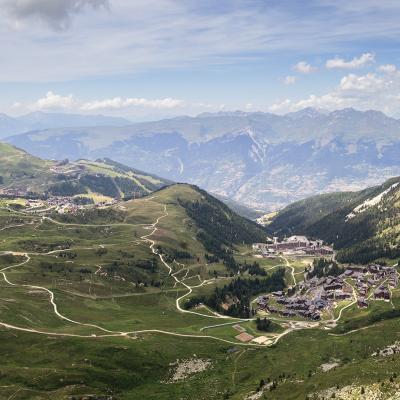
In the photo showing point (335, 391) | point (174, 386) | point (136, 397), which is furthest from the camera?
point (174, 386)

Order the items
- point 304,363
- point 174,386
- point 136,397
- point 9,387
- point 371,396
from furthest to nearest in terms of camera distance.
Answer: point 304,363
point 174,386
point 136,397
point 9,387
point 371,396

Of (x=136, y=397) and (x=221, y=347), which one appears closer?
(x=136, y=397)

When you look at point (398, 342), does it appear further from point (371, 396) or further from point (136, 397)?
point (136, 397)

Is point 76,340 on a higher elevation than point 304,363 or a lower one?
higher

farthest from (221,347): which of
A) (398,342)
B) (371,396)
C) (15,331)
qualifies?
(371,396)

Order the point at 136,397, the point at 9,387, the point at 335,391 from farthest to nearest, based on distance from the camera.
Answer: the point at 136,397 → the point at 9,387 → the point at 335,391

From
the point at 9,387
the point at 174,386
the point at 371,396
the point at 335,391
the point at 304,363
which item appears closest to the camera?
the point at 371,396

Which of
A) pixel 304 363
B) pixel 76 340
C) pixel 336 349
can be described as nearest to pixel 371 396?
pixel 304 363

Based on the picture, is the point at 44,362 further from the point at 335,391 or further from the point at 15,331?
the point at 335,391

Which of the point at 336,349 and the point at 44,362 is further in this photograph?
the point at 336,349
